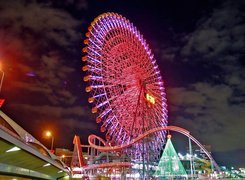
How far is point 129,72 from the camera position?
104ft

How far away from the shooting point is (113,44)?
31.8m

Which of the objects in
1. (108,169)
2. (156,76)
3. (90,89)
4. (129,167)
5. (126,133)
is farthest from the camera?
(108,169)

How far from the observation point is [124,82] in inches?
1228

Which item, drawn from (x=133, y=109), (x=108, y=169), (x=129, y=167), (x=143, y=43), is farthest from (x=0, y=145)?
(x=108, y=169)

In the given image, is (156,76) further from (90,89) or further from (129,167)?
(129,167)

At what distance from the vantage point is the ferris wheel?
2981cm

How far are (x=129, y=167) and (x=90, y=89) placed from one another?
14175 millimetres

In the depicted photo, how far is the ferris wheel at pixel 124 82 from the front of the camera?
97.8 ft

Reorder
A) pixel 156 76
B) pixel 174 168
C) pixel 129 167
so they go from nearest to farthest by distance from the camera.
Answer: pixel 156 76 < pixel 129 167 < pixel 174 168

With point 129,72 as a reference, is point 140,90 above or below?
below

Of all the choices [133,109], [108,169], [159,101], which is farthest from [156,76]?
[108,169]

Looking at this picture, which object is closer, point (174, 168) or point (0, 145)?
point (0, 145)

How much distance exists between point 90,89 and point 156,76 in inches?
363

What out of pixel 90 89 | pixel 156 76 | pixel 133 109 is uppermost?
pixel 156 76
